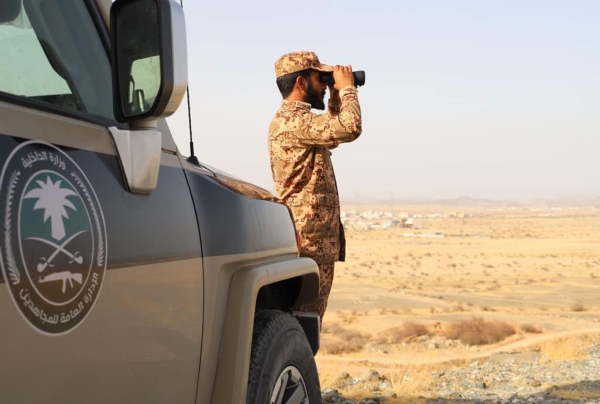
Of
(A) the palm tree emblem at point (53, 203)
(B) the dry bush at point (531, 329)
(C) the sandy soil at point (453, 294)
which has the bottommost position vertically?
(C) the sandy soil at point (453, 294)

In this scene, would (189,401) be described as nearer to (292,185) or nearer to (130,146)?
(130,146)

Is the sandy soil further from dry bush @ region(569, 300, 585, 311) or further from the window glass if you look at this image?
the window glass

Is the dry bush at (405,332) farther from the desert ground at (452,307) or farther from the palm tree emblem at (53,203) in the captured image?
the palm tree emblem at (53,203)

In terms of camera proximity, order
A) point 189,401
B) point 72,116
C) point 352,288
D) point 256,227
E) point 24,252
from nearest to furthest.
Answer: point 24,252 → point 72,116 → point 189,401 → point 256,227 → point 352,288

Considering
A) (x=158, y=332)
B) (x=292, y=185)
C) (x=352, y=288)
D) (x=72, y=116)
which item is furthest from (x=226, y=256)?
(x=352, y=288)

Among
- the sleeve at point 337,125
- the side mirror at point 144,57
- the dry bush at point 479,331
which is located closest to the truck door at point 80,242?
the side mirror at point 144,57

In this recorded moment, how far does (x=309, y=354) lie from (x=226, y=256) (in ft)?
2.72

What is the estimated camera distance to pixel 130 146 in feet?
6.48

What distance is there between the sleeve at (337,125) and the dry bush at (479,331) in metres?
13.7

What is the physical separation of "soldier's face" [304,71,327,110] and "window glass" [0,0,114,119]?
2323 mm

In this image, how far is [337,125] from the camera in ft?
13.4

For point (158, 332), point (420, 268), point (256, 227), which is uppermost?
point (256, 227)

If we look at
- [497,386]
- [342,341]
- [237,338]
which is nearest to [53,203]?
[237,338]

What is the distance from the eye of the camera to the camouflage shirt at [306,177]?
4.28 metres
